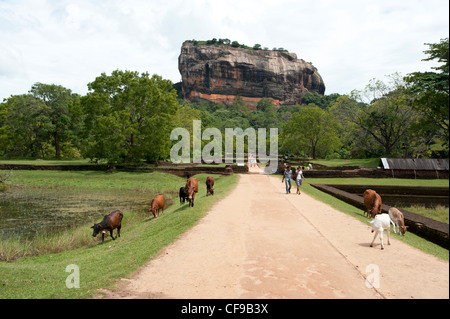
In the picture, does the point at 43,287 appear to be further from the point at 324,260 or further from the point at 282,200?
the point at 282,200

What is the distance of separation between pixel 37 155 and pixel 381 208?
6006 centimetres

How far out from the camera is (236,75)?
167375 millimetres

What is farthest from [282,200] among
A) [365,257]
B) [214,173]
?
[214,173]

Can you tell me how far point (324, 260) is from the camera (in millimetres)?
6188

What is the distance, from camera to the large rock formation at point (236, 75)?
541ft

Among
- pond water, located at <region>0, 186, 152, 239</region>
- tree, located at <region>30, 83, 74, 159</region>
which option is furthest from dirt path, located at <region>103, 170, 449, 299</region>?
tree, located at <region>30, 83, 74, 159</region>

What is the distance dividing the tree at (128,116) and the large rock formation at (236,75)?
128346 mm

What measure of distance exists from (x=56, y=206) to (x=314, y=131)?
42.6 metres

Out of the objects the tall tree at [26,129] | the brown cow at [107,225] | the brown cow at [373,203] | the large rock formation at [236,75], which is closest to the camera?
the brown cow at [107,225]

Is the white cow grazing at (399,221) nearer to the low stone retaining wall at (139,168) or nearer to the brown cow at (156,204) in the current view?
the brown cow at (156,204)

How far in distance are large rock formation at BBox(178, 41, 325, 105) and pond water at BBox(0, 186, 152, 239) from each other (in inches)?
5717

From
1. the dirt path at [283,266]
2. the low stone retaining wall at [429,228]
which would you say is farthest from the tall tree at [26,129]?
the low stone retaining wall at [429,228]

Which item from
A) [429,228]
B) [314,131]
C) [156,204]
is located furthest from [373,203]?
[314,131]

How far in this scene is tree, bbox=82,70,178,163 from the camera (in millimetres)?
35219
